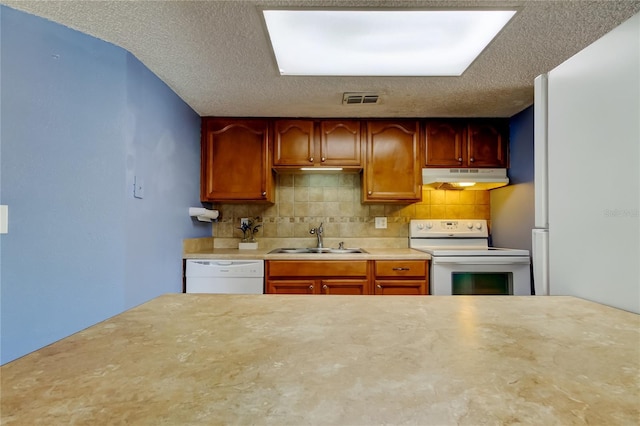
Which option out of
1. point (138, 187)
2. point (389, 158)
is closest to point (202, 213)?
point (138, 187)

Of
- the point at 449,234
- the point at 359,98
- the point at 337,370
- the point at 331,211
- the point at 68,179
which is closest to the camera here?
the point at 337,370

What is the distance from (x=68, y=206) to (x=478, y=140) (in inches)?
116

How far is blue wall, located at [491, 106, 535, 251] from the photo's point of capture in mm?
2523

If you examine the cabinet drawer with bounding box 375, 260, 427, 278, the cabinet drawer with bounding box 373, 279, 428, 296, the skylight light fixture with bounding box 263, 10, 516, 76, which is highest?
the skylight light fixture with bounding box 263, 10, 516, 76

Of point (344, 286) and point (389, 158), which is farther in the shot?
point (389, 158)

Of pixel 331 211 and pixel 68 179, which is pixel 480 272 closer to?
pixel 331 211

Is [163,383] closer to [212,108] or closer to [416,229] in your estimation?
[212,108]

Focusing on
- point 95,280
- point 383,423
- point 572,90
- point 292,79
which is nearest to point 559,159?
point 572,90

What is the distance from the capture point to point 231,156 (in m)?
2.83

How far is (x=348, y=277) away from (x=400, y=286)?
1.34 feet

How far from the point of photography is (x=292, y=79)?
2.07 metres

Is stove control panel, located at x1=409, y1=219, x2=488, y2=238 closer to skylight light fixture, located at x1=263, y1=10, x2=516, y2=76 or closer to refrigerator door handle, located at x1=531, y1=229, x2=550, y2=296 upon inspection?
skylight light fixture, located at x1=263, y1=10, x2=516, y2=76

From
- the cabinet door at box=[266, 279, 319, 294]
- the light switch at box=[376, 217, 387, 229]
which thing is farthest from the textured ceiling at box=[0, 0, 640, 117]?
the cabinet door at box=[266, 279, 319, 294]

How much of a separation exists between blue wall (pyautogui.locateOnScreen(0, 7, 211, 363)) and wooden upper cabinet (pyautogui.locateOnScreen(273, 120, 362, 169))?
112 centimetres
